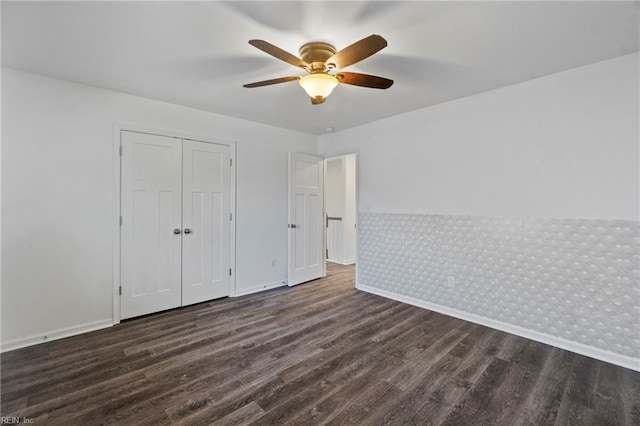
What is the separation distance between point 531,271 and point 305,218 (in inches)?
121

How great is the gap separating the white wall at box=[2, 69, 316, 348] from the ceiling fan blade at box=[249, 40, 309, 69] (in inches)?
85.2

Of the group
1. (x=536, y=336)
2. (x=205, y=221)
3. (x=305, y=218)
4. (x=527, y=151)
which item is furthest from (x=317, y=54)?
(x=536, y=336)

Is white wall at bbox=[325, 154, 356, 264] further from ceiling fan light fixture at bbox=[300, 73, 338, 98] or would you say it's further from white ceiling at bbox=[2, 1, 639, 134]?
ceiling fan light fixture at bbox=[300, 73, 338, 98]

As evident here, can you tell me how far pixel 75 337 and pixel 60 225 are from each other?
3.62 feet

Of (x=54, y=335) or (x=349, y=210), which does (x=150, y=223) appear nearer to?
(x=54, y=335)

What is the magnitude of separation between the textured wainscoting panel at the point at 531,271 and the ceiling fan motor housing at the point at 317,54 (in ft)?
7.48

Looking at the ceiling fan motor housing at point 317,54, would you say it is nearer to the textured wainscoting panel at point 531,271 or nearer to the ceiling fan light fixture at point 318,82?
the ceiling fan light fixture at point 318,82

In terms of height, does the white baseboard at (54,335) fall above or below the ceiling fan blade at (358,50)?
below

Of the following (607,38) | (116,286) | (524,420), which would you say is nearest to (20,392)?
(116,286)

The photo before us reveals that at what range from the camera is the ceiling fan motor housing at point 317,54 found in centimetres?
205

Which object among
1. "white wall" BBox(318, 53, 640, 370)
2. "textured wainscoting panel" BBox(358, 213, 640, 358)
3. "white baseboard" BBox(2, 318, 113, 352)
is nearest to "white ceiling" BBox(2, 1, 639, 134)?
"white wall" BBox(318, 53, 640, 370)

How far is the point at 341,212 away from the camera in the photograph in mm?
6344

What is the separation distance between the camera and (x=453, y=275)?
132 inches

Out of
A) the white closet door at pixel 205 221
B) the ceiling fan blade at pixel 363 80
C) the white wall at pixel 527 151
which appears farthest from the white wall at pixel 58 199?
the white wall at pixel 527 151
